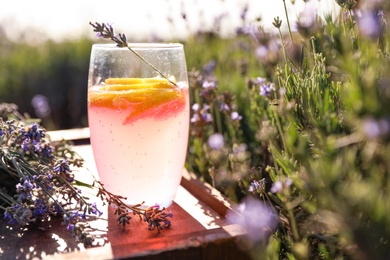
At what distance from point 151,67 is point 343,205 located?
0.85 m

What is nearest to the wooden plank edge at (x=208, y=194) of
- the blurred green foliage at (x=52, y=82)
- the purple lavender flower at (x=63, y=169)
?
the purple lavender flower at (x=63, y=169)

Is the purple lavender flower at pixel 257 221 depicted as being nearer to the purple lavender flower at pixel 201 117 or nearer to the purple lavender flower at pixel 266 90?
the purple lavender flower at pixel 266 90

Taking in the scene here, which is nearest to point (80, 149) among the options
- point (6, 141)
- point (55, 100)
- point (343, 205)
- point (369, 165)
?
point (6, 141)

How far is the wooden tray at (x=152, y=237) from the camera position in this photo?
1246mm

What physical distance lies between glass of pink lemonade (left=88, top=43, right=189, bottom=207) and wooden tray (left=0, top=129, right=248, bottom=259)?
0.34 ft

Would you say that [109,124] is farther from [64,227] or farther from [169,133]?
[64,227]

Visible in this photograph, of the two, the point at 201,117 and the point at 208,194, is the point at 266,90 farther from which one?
the point at 201,117

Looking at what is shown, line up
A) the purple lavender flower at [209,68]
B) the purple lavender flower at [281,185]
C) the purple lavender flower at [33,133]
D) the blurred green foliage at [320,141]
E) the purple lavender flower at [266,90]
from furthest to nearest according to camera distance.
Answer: the purple lavender flower at [209,68]
the purple lavender flower at [266,90]
the purple lavender flower at [33,133]
the purple lavender flower at [281,185]
the blurred green foliage at [320,141]

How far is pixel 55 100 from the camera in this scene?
509 cm

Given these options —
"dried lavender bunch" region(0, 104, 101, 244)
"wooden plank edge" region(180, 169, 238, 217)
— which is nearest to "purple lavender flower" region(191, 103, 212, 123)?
"wooden plank edge" region(180, 169, 238, 217)

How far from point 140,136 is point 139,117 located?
0.18ft

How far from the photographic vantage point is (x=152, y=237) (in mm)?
1452

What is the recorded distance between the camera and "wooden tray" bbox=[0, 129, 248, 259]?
1246 millimetres

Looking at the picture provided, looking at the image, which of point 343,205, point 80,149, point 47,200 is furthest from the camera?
point 80,149
